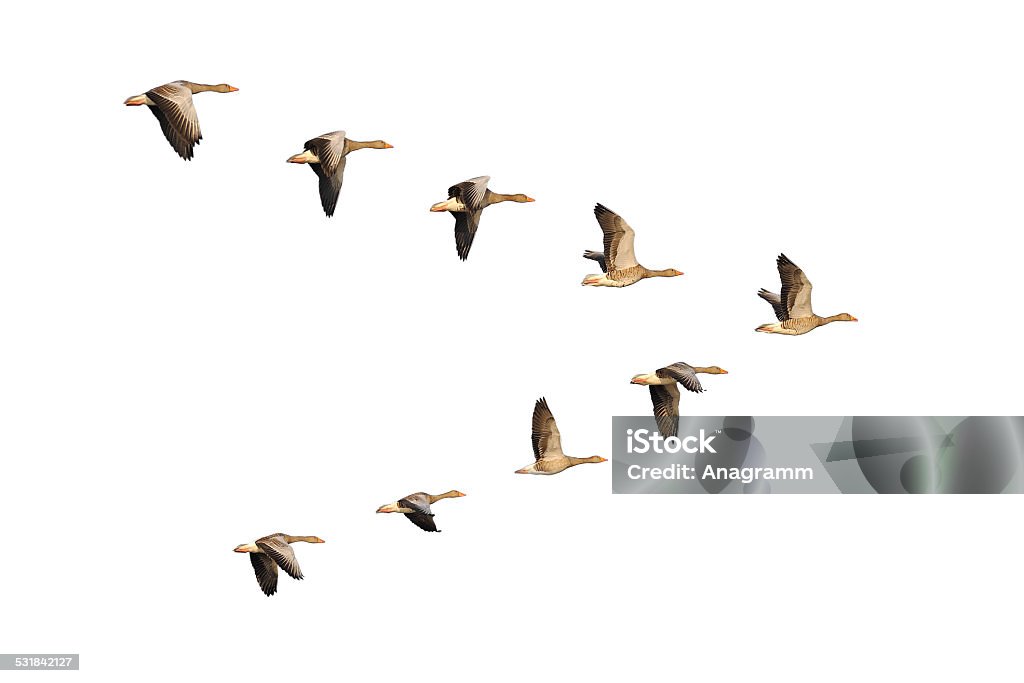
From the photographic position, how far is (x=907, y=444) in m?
23.2

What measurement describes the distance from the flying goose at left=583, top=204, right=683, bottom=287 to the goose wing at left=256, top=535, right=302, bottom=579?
18.3 ft

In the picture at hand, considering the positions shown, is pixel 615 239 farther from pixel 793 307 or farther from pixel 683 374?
pixel 793 307

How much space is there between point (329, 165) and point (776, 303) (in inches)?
260

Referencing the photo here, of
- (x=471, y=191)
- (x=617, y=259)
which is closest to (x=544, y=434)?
(x=617, y=259)

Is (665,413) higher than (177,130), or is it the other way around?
(177,130)

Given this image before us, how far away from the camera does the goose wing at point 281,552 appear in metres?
20.4

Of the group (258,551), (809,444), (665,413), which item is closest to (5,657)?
(258,551)

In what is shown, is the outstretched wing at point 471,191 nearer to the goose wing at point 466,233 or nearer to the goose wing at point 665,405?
the goose wing at point 466,233

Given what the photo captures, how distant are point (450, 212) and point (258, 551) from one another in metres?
5.37

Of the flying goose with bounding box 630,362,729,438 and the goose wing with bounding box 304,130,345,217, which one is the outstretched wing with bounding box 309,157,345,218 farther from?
the flying goose with bounding box 630,362,729,438

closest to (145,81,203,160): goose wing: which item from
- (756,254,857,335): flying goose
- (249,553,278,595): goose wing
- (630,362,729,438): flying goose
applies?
(249,553,278,595): goose wing

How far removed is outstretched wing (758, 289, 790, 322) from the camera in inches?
902

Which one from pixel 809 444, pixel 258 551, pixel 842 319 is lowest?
pixel 258 551

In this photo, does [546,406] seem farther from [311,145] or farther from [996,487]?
[996,487]
